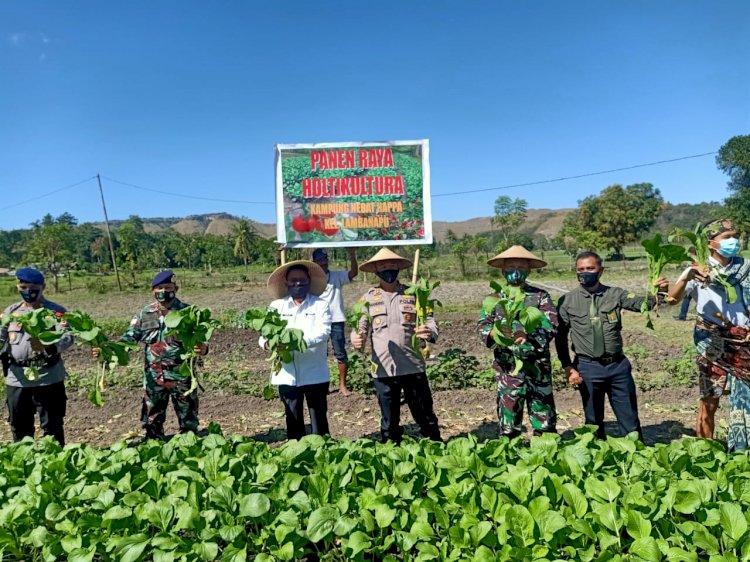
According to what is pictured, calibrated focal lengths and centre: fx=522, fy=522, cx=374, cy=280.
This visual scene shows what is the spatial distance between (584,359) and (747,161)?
82984 millimetres

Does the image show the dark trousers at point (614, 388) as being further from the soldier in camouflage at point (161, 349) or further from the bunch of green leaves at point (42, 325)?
the bunch of green leaves at point (42, 325)

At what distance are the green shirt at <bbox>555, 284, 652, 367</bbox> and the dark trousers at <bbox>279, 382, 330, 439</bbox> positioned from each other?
1802 millimetres

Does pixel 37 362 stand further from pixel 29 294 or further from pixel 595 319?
pixel 595 319

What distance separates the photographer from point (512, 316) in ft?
11.0

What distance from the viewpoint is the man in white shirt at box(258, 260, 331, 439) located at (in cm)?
385

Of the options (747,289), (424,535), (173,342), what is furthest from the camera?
(173,342)

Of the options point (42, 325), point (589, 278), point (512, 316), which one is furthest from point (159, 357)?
point (589, 278)

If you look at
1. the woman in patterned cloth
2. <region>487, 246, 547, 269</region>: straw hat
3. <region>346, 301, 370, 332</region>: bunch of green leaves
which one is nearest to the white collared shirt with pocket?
<region>346, 301, 370, 332</region>: bunch of green leaves

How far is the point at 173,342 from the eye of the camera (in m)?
4.04

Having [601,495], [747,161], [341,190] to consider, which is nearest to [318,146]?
[341,190]

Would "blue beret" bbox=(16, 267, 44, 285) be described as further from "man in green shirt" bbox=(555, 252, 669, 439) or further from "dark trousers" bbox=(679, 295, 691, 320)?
"dark trousers" bbox=(679, 295, 691, 320)

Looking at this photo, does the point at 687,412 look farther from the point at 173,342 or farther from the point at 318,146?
the point at 173,342

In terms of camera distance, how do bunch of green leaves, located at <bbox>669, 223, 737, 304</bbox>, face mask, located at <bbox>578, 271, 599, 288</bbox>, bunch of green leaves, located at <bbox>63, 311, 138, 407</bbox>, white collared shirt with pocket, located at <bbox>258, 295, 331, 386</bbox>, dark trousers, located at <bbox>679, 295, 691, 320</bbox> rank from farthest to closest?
1. white collared shirt with pocket, located at <bbox>258, 295, 331, 386</bbox>
2. dark trousers, located at <bbox>679, 295, 691, 320</bbox>
3. face mask, located at <bbox>578, 271, 599, 288</bbox>
4. bunch of green leaves, located at <bbox>63, 311, 138, 407</bbox>
5. bunch of green leaves, located at <bbox>669, 223, 737, 304</bbox>

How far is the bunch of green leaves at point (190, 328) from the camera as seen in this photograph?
11.3 feet
